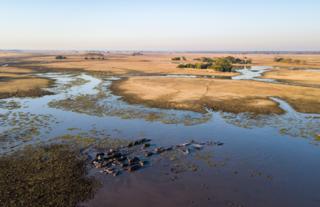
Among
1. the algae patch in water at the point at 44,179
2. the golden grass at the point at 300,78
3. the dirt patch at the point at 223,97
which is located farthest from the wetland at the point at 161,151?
the golden grass at the point at 300,78

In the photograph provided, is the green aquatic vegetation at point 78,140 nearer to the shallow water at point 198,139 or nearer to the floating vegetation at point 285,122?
the shallow water at point 198,139

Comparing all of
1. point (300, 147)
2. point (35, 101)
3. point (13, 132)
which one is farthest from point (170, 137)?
point (35, 101)

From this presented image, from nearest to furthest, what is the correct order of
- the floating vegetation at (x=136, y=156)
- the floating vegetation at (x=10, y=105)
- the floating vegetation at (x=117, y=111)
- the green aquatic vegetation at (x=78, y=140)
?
the floating vegetation at (x=136, y=156) < the green aquatic vegetation at (x=78, y=140) < the floating vegetation at (x=117, y=111) < the floating vegetation at (x=10, y=105)

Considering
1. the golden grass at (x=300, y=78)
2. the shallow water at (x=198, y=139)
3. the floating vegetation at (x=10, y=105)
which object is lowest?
the shallow water at (x=198, y=139)

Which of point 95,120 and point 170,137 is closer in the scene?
point 170,137

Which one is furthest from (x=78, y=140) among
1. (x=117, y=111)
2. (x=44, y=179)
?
(x=117, y=111)

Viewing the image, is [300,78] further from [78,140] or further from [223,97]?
[78,140]

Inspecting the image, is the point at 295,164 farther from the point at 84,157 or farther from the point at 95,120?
the point at 95,120

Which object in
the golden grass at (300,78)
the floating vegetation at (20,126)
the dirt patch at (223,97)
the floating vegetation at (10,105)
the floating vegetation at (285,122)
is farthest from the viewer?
the golden grass at (300,78)
